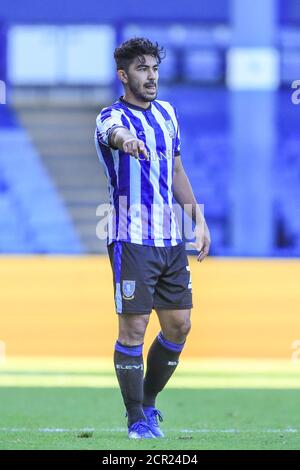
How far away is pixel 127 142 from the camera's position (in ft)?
15.4

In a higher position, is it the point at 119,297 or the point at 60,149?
the point at 119,297

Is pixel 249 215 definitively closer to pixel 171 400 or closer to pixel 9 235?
pixel 9 235

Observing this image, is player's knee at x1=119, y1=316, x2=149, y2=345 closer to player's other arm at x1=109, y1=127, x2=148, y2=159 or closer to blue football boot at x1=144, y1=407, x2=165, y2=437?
blue football boot at x1=144, y1=407, x2=165, y2=437

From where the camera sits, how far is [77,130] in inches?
736

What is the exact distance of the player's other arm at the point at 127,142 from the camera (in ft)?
15.3

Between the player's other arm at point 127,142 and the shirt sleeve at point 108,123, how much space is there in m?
0.05

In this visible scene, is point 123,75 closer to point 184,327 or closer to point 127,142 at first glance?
point 127,142

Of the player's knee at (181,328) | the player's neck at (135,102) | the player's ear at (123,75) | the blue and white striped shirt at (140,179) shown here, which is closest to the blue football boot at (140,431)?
the player's knee at (181,328)

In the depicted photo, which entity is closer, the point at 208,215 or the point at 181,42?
the point at 208,215

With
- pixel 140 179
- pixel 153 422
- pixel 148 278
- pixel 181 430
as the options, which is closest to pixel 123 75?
pixel 140 179

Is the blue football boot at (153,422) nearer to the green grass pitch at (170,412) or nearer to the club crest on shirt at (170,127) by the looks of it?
the green grass pitch at (170,412)

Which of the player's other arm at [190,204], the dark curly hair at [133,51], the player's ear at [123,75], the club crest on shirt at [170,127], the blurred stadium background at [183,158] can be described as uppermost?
the dark curly hair at [133,51]
